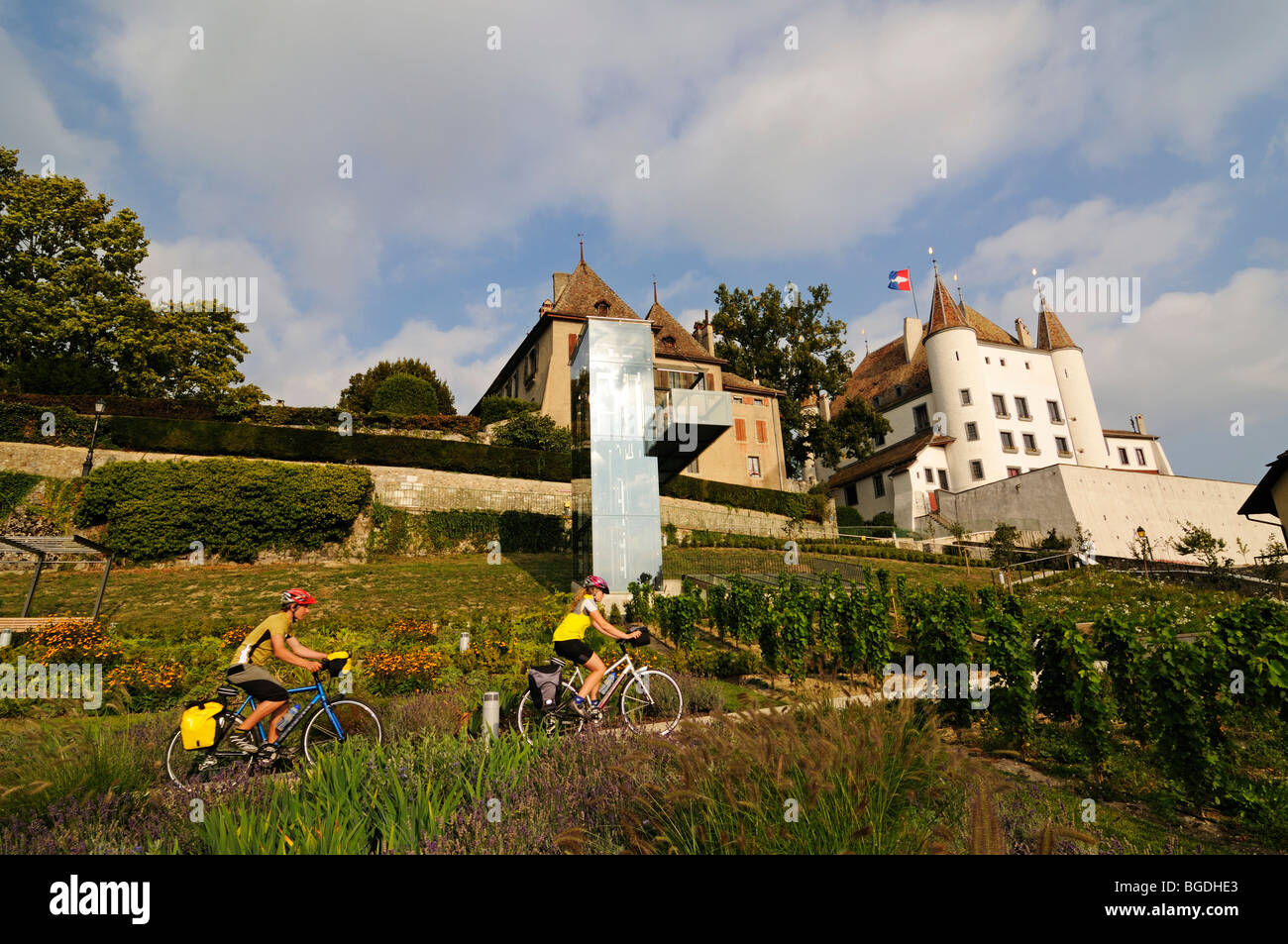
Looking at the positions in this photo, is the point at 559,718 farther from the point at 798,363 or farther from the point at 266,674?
the point at 798,363

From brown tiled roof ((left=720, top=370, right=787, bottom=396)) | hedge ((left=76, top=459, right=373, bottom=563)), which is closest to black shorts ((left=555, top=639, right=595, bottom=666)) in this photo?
hedge ((left=76, top=459, right=373, bottom=563))

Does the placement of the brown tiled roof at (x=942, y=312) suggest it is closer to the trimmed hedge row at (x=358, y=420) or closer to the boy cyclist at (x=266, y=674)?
the trimmed hedge row at (x=358, y=420)

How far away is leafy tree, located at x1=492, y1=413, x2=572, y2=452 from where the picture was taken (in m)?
30.3

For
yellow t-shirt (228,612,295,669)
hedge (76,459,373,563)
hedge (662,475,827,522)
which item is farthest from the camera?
hedge (662,475,827,522)

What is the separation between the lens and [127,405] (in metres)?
24.4

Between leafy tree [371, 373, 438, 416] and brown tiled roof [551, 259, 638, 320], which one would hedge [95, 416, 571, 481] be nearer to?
leafy tree [371, 373, 438, 416]

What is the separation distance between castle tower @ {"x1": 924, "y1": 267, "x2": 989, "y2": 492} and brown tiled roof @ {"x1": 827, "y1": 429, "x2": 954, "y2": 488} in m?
1.51

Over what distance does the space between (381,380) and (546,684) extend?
42006 millimetres

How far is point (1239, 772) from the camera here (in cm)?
589

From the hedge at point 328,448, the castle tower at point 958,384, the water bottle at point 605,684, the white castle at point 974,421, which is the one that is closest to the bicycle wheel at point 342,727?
the water bottle at point 605,684

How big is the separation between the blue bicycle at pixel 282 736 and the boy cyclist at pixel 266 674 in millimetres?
74
